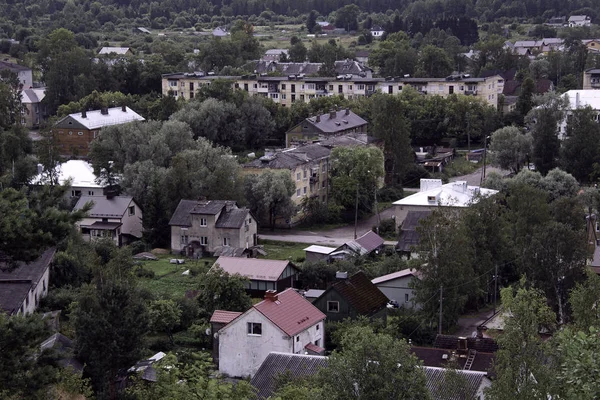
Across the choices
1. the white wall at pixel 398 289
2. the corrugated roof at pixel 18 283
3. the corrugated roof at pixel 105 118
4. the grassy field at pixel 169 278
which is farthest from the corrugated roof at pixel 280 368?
the corrugated roof at pixel 105 118

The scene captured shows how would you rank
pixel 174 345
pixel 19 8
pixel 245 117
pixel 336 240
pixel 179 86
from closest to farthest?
pixel 174 345, pixel 336 240, pixel 245 117, pixel 179 86, pixel 19 8

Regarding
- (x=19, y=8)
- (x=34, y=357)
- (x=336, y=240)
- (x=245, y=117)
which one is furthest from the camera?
(x=19, y=8)

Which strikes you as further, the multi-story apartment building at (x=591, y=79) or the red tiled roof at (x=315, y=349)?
the multi-story apartment building at (x=591, y=79)

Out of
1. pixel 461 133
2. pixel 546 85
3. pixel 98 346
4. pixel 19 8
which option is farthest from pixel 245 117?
pixel 19 8

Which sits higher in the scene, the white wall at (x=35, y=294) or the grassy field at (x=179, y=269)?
the white wall at (x=35, y=294)

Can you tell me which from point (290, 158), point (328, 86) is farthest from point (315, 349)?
point (328, 86)

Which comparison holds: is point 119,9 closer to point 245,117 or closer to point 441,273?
point 245,117

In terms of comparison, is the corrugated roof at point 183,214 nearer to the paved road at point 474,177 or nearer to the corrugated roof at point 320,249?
the corrugated roof at point 320,249

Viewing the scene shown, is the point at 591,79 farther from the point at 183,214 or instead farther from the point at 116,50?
the point at 116,50
